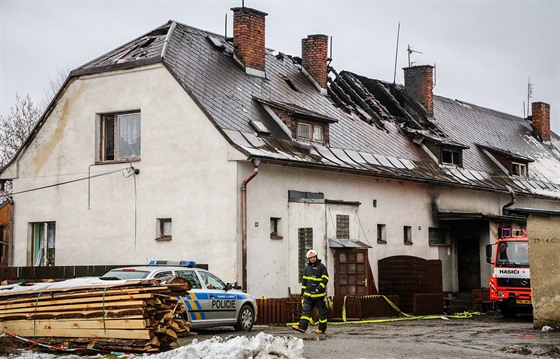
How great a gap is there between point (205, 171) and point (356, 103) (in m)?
13.9

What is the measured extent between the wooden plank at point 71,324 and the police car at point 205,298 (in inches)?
86.4

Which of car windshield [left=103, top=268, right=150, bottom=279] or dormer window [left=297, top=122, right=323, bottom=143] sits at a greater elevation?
dormer window [left=297, top=122, right=323, bottom=143]

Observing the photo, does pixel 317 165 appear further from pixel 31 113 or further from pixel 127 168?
pixel 31 113

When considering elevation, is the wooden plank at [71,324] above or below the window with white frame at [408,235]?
below

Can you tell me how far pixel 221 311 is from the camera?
72.6 ft

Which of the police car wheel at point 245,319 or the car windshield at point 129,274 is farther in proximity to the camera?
the police car wheel at point 245,319

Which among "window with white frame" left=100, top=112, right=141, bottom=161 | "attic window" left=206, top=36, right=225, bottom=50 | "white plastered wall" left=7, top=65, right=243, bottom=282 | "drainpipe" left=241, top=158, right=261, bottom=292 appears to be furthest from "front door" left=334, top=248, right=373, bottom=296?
"attic window" left=206, top=36, right=225, bottom=50

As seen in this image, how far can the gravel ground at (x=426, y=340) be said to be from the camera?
1719cm

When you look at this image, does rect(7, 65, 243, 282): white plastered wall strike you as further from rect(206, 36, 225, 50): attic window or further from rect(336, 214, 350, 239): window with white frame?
rect(336, 214, 350, 239): window with white frame

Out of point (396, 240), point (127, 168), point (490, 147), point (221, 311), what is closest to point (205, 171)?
point (127, 168)

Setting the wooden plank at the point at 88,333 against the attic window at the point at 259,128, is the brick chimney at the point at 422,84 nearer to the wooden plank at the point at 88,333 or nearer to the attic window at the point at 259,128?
the attic window at the point at 259,128

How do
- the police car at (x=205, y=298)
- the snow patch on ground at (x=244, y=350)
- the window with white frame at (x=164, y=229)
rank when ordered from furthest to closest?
the window with white frame at (x=164, y=229), the police car at (x=205, y=298), the snow patch on ground at (x=244, y=350)

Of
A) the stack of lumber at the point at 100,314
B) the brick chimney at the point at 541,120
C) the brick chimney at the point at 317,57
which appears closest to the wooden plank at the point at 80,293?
the stack of lumber at the point at 100,314

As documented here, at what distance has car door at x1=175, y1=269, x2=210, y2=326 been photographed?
21.1 m
